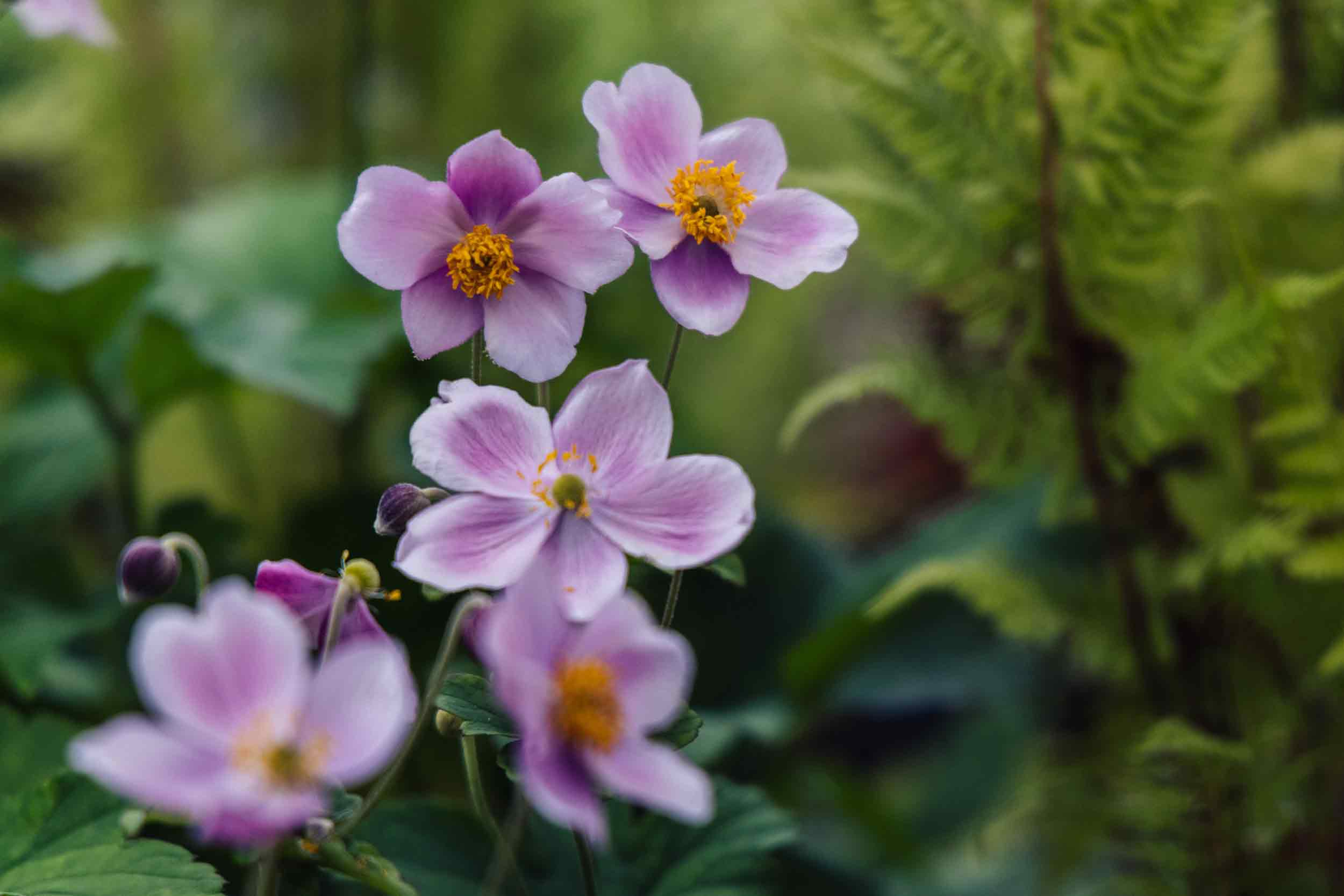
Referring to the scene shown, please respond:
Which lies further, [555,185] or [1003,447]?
[1003,447]

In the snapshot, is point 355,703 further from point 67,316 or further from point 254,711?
point 67,316

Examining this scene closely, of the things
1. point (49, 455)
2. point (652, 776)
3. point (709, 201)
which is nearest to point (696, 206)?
point (709, 201)

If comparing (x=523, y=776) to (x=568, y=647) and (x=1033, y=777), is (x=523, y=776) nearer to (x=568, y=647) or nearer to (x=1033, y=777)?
(x=568, y=647)

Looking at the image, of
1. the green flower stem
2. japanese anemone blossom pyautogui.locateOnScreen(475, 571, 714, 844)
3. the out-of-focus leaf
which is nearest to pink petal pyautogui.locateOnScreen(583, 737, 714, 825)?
japanese anemone blossom pyautogui.locateOnScreen(475, 571, 714, 844)

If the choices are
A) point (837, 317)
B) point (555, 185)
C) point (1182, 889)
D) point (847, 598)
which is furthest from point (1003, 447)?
point (837, 317)

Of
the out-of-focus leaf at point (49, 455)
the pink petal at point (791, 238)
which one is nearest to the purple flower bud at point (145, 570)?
the pink petal at point (791, 238)

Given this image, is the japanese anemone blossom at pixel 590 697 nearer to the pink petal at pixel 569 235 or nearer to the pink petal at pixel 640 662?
the pink petal at pixel 640 662

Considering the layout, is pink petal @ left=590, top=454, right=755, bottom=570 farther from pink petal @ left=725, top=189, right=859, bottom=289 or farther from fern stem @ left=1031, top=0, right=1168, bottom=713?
fern stem @ left=1031, top=0, right=1168, bottom=713
